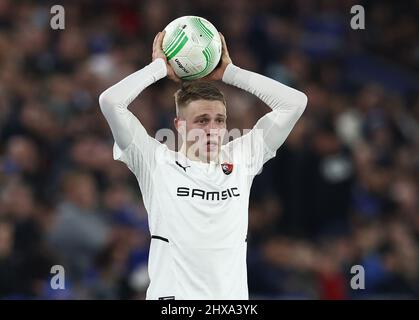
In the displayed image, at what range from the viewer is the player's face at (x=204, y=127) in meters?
5.55

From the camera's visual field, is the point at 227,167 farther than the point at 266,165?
No

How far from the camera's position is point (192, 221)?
5.43 m

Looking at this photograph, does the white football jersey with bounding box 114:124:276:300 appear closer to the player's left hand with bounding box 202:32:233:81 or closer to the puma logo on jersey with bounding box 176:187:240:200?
the puma logo on jersey with bounding box 176:187:240:200

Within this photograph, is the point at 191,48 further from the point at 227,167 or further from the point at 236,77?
the point at 227,167

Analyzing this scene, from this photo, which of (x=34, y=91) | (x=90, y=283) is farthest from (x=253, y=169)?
(x=34, y=91)

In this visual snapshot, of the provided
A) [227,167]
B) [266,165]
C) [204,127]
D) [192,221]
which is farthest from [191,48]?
[266,165]

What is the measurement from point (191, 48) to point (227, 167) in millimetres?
721

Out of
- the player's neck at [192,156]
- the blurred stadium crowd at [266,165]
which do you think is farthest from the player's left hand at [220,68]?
the blurred stadium crowd at [266,165]

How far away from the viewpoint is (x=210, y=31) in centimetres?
589

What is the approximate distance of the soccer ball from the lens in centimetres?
573

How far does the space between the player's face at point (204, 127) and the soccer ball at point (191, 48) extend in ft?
0.85

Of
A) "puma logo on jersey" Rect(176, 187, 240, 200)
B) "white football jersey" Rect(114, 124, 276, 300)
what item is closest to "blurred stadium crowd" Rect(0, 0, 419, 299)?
"white football jersey" Rect(114, 124, 276, 300)

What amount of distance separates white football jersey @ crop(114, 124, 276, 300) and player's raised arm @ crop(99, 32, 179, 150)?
2.8 inches

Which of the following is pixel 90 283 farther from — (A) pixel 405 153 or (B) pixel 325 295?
(A) pixel 405 153
